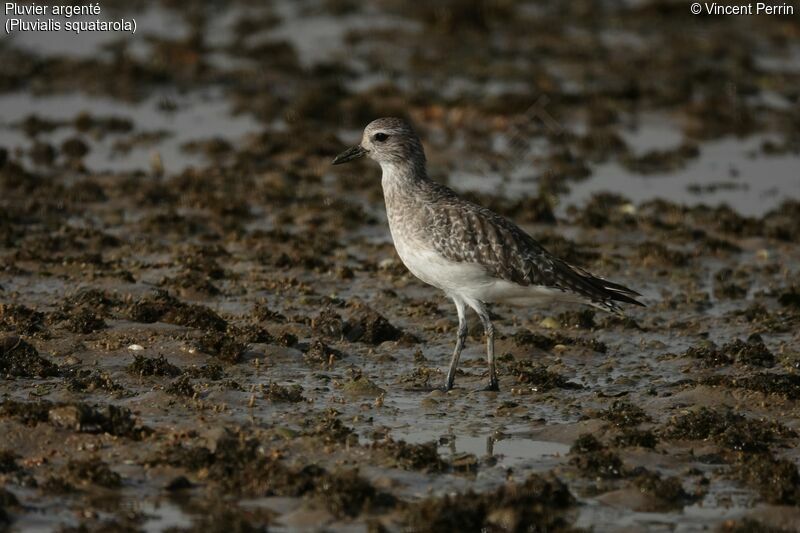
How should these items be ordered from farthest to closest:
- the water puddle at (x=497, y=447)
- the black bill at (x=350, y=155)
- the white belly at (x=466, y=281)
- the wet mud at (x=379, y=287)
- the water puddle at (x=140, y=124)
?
the water puddle at (x=140, y=124) < the black bill at (x=350, y=155) < the white belly at (x=466, y=281) < the water puddle at (x=497, y=447) < the wet mud at (x=379, y=287)

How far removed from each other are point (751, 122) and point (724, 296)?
9422 mm

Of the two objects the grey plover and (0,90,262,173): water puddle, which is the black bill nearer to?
the grey plover

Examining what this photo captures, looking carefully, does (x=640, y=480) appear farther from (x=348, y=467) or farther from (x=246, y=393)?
(x=246, y=393)

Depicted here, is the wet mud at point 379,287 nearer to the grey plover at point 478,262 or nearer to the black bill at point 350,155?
the grey plover at point 478,262

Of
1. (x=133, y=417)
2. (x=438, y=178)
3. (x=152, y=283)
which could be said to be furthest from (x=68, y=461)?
(x=438, y=178)

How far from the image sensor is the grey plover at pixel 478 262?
473 inches

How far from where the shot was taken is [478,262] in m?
12.1

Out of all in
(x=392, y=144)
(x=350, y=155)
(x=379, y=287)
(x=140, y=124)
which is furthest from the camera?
(x=140, y=124)

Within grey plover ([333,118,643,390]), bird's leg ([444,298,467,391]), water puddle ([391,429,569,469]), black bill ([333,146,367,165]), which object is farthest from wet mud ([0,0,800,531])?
black bill ([333,146,367,165])

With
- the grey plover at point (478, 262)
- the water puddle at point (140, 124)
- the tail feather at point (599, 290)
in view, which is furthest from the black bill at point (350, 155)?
Result: the water puddle at point (140, 124)

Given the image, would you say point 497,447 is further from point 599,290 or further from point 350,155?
point 350,155

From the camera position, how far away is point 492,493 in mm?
9359

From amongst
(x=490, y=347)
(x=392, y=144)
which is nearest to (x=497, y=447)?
(x=490, y=347)

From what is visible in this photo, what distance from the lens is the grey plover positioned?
1202cm
